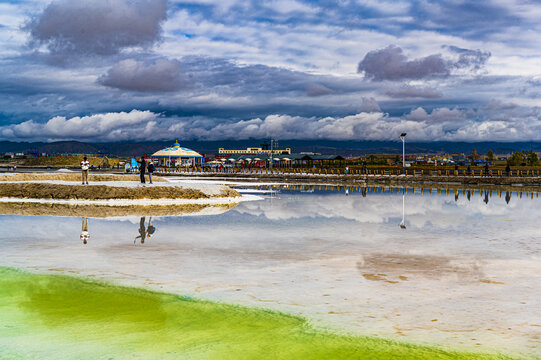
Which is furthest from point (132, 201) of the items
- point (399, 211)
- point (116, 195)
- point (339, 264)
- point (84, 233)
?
point (339, 264)

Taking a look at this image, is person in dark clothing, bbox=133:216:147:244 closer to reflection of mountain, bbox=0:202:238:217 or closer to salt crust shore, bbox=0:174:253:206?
reflection of mountain, bbox=0:202:238:217

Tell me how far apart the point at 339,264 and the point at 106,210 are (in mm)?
16544

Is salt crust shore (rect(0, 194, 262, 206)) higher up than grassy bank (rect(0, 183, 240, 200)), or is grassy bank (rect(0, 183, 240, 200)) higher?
grassy bank (rect(0, 183, 240, 200))

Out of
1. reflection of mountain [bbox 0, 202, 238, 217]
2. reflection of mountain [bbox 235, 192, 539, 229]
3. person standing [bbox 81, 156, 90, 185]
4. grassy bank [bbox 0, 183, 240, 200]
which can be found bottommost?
reflection of mountain [bbox 0, 202, 238, 217]

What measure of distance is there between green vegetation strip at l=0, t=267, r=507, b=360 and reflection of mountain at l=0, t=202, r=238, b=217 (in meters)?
15.0

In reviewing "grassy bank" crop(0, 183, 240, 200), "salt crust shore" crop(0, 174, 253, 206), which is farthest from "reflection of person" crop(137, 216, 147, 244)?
"grassy bank" crop(0, 183, 240, 200)

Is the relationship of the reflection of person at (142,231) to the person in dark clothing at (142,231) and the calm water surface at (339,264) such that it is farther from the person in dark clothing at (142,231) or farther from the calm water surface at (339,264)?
the calm water surface at (339,264)

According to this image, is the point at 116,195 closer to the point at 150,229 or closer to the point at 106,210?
the point at 106,210

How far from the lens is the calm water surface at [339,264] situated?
8.34 metres

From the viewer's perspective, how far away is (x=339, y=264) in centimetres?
1270

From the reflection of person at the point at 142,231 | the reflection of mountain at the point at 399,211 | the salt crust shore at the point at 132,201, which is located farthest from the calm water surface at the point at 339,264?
the salt crust shore at the point at 132,201

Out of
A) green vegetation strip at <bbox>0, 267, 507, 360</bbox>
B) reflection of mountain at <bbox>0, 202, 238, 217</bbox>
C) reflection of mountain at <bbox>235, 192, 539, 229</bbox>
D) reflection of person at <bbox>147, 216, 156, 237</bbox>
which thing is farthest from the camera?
reflection of mountain at <bbox>0, 202, 238, 217</bbox>

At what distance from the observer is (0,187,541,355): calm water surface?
27.4ft

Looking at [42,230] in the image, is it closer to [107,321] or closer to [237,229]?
[237,229]
